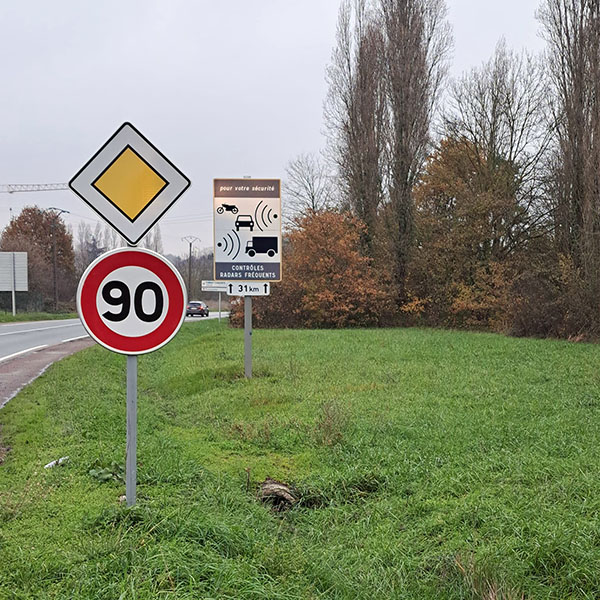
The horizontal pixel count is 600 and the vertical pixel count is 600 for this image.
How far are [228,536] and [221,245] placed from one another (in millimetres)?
8436

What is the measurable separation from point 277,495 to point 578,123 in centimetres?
1952

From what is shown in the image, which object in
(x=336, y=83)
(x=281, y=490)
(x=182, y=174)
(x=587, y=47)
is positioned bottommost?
(x=281, y=490)

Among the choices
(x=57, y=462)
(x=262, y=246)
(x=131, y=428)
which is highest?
(x=262, y=246)

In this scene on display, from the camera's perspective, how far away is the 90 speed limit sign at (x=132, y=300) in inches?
155

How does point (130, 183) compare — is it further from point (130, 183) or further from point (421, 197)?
point (421, 197)

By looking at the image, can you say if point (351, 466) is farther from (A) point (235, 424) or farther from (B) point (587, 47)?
(B) point (587, 47)

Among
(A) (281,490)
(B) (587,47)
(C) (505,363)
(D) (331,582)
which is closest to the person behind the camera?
(D) (331,582)

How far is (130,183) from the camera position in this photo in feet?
13.7

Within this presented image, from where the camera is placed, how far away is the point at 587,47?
2058cm

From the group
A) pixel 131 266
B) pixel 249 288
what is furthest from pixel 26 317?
pixel 131 266

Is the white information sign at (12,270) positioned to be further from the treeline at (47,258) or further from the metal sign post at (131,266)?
the metal sign post at (131,266)

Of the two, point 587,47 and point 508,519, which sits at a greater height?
point 587,47

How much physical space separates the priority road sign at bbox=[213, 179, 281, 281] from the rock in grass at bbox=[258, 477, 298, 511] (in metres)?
6.76

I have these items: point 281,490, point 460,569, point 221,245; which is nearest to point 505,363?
point 221,245
